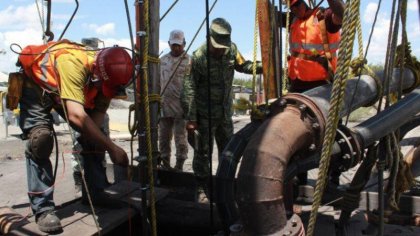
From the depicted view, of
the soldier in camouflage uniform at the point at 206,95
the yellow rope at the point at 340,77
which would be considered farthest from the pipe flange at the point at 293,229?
the soldier in camouflage uniform at the point at 206,95

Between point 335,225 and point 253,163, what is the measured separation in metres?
1.85

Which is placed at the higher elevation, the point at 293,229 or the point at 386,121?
the point at 386,121

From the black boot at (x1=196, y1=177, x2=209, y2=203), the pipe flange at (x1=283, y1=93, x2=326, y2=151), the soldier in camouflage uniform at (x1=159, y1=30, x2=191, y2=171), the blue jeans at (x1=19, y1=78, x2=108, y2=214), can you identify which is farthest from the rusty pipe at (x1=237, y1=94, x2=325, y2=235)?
the soldier in camouflage uniform at (x1=159, y1=30, x2=191, y2=171)

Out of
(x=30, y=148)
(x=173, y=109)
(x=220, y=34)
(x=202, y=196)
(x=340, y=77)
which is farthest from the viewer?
(x=173, y=109)

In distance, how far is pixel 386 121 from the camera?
2.84 m

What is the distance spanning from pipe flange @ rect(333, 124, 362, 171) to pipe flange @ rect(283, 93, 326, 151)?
18 centimetres

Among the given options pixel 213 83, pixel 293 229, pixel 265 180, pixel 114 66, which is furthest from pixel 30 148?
pixel 213 83

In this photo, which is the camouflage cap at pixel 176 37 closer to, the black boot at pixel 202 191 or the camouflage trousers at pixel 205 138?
the camouflage trousers at pixel 205 138

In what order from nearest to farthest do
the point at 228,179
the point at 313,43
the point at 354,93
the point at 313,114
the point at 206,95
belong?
the point at 313,114 → the point at 228,179 → the point at 354,93 → the point at 313,43 → the point at 206,95

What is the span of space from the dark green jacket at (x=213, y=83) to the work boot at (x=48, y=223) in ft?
7.14

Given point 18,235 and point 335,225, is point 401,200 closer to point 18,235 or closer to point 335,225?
point 335,225

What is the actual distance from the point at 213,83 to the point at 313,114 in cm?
265

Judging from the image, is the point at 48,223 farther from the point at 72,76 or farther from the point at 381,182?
the point at 381,182

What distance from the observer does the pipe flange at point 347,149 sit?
99.9 inches
